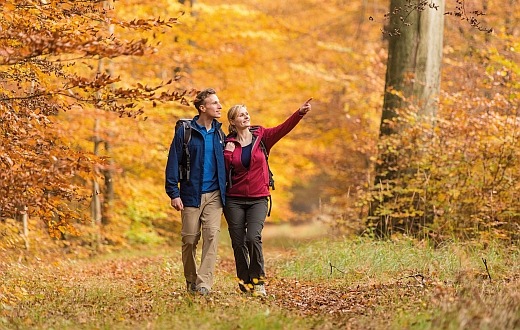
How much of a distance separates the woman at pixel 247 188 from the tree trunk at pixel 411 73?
14.6 feet

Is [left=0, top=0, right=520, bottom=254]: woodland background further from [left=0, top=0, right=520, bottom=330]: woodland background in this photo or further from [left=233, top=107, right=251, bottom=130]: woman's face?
[left=233, top=107, right=251, bottom=130]: woman's face

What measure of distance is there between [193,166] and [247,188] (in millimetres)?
578

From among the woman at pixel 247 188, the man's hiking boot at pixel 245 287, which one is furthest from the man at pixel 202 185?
the man's hiking boot at pixel 245 287

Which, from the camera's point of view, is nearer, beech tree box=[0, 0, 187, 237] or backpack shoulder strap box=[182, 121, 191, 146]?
beech tree box=[0, 0, 187, 237]

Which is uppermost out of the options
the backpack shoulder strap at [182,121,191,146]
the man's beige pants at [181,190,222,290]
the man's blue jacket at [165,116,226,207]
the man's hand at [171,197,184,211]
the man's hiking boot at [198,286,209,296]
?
the backpack shoulder strap at [182,121,191,146]

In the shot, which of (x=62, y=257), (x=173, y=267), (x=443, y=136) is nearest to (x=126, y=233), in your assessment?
(x=62, y=257)

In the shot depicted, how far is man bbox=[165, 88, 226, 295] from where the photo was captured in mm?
7348

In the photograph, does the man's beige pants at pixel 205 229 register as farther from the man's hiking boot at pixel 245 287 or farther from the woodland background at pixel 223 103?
the woodland background at pixel 223 103

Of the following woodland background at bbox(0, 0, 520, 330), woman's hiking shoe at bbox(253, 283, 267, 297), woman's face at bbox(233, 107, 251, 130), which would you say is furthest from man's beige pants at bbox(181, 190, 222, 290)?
woman's face at bbox(233, 107, 251, 130)

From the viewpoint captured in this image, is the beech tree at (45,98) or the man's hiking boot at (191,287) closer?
the beech tree at (45,98)

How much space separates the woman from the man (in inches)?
5.1

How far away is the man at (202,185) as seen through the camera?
24.1 feet

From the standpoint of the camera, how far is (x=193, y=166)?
7.35 meters

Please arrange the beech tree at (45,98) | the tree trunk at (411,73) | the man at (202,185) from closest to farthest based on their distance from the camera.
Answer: the beech tree at (45,98)
the man at (202,185)
the tree trunk at (411,73)
